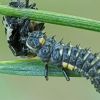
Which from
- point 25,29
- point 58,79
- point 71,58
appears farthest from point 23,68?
point 58,79

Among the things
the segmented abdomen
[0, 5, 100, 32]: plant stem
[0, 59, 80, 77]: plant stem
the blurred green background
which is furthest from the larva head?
the blurred green background

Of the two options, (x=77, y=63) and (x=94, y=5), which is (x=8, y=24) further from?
(x=94, y=5)

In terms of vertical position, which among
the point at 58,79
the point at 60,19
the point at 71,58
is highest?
the point at 60,19

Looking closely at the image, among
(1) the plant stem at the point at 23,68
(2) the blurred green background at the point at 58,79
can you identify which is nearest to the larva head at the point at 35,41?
(1) the plant stem at the point at 23,68

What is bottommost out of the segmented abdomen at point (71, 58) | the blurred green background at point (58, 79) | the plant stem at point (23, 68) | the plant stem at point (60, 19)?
the blurred green background at point (58, 79)

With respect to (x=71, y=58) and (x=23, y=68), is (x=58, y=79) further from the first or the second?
(x=23, y=68)

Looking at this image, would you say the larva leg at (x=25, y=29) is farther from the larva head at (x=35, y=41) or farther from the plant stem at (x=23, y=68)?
the plant stem at (x=23, y=68)

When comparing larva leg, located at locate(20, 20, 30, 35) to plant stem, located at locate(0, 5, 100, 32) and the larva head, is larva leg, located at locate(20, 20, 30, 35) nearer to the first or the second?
the larva head
